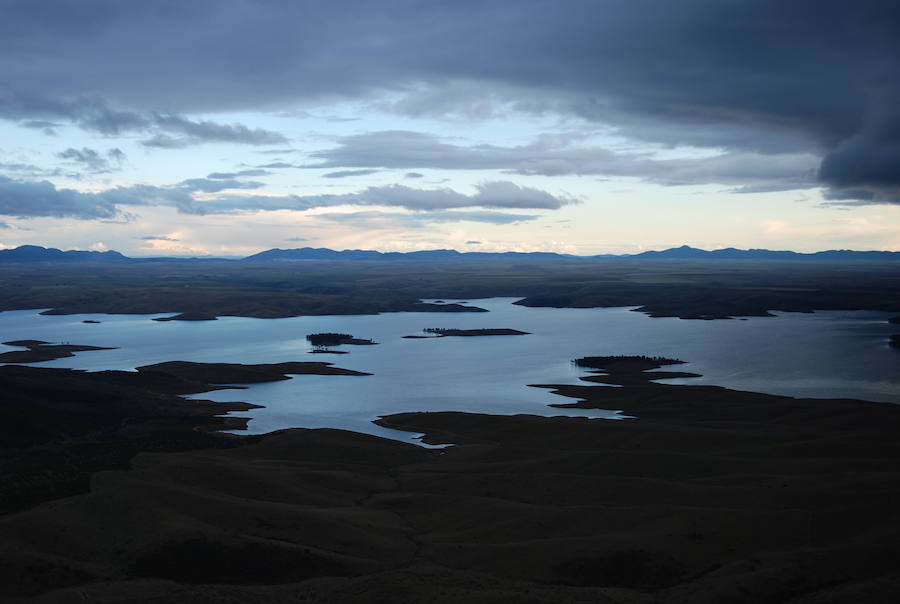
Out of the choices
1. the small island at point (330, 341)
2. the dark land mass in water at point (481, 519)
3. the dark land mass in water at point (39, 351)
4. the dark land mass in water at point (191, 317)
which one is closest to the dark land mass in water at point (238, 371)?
the dark land mass in water at point (39, 351)

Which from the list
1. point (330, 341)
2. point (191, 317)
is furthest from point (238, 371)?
point (191, 317)

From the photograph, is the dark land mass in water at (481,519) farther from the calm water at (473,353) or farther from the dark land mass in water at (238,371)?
the dark land mass in water at (238,371)

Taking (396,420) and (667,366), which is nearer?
(396,420)

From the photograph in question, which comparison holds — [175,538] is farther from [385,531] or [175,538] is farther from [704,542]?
[704,542]

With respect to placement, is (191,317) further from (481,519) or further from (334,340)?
(481,519)

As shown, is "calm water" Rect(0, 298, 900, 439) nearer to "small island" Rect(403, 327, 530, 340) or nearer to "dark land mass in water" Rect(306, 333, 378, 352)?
"dark land mass in water" Rect(306, 333, 378, 352)

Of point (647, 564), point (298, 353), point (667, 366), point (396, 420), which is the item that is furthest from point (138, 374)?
point (647, 564)
